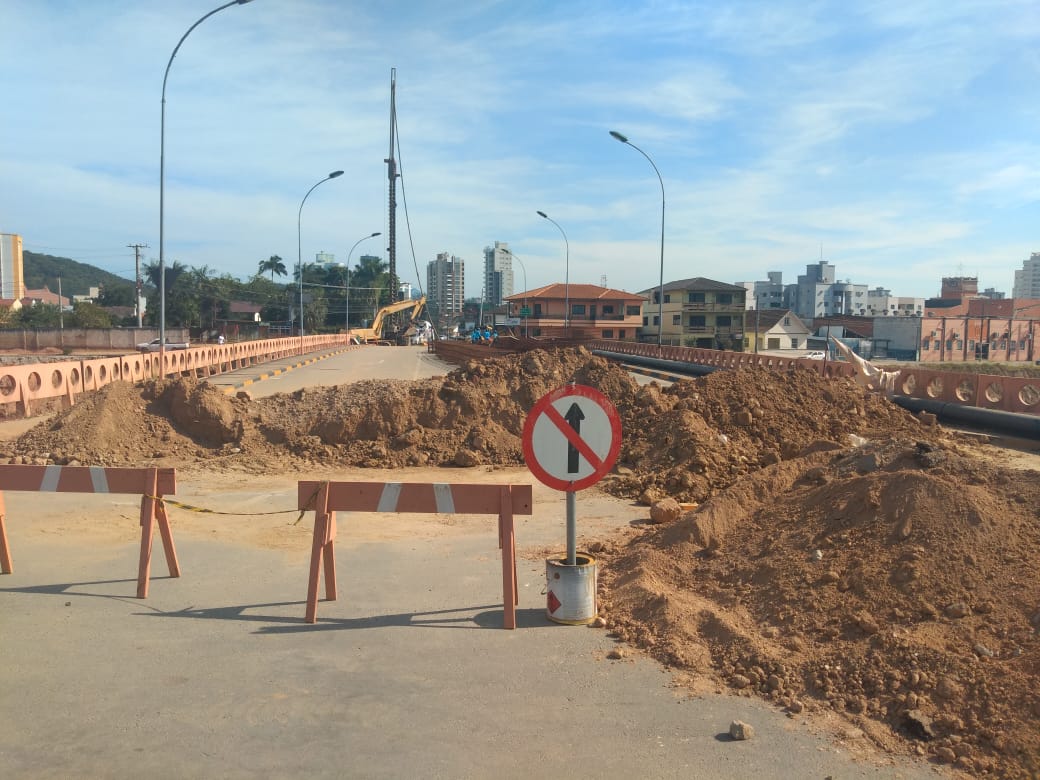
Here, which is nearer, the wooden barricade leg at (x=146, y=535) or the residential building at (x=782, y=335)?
the wooden barricade leg at (x=146, y=535)

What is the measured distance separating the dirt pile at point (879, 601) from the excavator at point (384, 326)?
234ft

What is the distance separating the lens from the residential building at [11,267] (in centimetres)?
12400

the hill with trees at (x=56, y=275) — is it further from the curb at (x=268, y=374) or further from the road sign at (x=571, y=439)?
the road sign at (x=571, y=439)

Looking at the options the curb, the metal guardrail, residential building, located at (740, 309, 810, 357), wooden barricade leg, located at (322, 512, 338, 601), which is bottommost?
the curb

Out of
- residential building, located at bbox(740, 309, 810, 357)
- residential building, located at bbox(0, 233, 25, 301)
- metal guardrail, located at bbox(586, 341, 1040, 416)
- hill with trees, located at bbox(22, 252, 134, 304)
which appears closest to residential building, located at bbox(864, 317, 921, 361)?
residential building, located at bbox(740, 309, 810, 357)

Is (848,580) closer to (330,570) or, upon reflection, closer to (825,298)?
(330,570)

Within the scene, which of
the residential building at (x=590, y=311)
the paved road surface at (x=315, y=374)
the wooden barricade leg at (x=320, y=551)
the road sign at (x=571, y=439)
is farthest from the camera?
the residential building at (x=590, y=311)

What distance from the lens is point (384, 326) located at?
89188mm

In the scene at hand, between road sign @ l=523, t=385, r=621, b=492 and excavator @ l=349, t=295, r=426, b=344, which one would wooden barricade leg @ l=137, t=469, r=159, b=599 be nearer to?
road sign @ l=523, t=385, r=621, b=492

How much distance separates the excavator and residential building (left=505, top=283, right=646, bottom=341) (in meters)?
12.0

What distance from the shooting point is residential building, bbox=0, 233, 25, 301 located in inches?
4882

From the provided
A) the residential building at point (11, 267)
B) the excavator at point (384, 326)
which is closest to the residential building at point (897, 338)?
the excavator at point (384, 326)

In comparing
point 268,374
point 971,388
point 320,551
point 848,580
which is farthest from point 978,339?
point 320,551

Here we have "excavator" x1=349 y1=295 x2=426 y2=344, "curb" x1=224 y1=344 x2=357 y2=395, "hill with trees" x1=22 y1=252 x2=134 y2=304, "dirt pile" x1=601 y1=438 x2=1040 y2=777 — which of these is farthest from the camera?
"hill with trees" x1=22 y1=252 x2=134 y2=304
